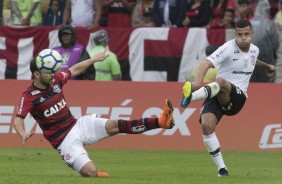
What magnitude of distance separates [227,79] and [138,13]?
9.14 m

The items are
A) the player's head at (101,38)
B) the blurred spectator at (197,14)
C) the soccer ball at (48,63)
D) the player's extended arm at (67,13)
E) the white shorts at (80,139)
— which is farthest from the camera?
the player's extended arm at (67,13)

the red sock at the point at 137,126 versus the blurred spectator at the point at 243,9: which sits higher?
the red sock at the point at 137,126

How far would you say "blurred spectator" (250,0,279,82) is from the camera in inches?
893

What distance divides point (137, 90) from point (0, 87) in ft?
9.38

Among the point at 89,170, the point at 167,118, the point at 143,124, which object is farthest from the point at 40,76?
the point at 167,118

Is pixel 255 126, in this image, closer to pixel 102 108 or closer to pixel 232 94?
pixel 102 108

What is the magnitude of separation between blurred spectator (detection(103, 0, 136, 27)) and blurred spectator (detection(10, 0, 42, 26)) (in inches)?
68.6

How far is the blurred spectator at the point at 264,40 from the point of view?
22688 mm

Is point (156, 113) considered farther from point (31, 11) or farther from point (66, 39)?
point (31, 11)

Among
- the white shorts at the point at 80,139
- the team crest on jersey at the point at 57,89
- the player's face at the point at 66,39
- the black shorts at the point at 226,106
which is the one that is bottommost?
the player's face at the point at 66,39

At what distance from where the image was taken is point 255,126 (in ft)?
67.9

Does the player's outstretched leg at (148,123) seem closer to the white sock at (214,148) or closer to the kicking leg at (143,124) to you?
the kicking leg at (143,124)

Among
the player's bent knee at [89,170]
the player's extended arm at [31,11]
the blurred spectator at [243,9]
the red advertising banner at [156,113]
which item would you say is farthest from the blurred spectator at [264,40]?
the player's bent knee at [89,170]

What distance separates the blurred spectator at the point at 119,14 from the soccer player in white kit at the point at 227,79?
29.2 feet
